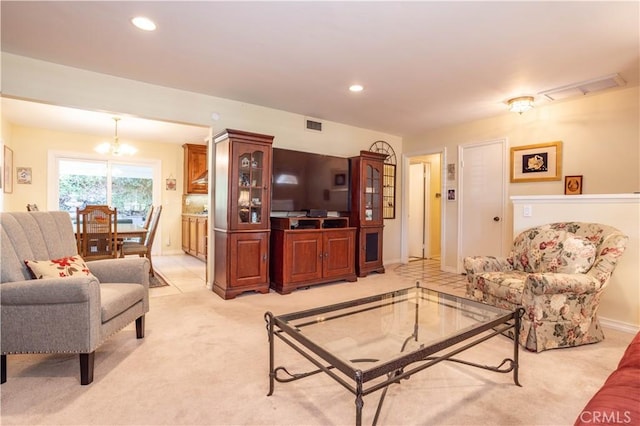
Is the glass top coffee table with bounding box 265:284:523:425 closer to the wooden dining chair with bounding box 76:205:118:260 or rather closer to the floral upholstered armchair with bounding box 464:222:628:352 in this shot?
the floral upholstered armchair with bounding box 464:222:628:352

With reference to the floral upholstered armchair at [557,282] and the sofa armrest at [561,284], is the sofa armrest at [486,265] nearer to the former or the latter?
the floral upholstered armchair at [557,282]

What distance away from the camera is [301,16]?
220cm

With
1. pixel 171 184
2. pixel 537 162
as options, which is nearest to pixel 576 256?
pixel 537 162

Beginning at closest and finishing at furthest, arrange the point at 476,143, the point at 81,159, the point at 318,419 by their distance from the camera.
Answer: the point at 318,419 < the point at 476,143 < the point at 81,159

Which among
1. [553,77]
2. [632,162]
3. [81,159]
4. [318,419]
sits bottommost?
[318,419]

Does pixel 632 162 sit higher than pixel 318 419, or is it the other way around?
pixel 632 162

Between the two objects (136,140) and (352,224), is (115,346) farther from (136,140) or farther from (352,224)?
(136,140)

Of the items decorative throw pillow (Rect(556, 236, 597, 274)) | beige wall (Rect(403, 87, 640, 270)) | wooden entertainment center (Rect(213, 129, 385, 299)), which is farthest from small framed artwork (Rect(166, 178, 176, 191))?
decorative throw pillow (Rect(556, 236, 597, 274))

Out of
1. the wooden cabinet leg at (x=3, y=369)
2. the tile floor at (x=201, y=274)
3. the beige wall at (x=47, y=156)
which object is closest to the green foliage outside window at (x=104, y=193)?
the beige wall at (x=47, y=156)

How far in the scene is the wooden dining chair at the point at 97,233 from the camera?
3.82 m

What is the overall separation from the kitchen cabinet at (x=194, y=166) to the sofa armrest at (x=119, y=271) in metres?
4.23

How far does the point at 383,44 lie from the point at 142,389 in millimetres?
2909

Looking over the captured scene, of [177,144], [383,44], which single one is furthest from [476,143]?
[177,144]

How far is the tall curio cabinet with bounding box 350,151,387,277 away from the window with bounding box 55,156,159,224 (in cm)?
441
